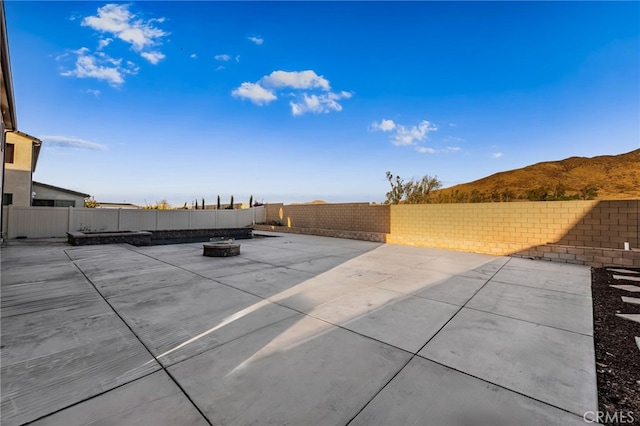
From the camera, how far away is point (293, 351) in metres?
2.39

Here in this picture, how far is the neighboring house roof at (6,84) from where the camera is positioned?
14.1ft

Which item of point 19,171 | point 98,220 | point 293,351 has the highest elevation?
point 19,171

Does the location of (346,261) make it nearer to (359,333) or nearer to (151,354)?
(359,333)

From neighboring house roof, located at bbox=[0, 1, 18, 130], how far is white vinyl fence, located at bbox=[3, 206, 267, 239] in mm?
4851

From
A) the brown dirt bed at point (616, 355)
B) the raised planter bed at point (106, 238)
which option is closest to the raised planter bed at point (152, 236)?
the raised planter bed at point (106, 238)

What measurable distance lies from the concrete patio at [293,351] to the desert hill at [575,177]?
14328mm

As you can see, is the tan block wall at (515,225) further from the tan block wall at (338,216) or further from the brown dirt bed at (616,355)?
the brown dirt bed at (616,355)

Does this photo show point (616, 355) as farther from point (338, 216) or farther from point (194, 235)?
point (194, 235)

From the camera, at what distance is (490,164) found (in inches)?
615

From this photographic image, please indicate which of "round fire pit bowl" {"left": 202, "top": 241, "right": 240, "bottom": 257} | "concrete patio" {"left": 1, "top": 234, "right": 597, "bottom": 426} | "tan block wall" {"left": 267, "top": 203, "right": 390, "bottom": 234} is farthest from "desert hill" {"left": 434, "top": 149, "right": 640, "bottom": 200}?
"concrete patio" {"left": 1, "top": 234, "right": 597, "bottom": 426}

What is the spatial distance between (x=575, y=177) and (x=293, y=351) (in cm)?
2983

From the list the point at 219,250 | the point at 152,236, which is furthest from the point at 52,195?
the point at 219,250

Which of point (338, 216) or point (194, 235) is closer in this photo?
point (338, 216)

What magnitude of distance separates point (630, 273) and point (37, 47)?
17.5 metres
